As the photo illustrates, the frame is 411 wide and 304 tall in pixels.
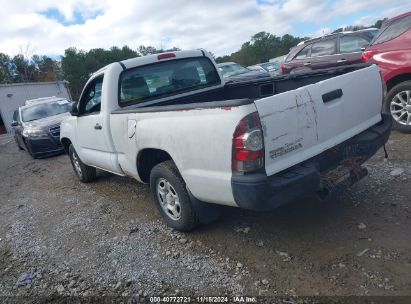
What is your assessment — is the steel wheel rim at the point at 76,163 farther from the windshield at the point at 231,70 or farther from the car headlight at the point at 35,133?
the windshield at the point at 231,70

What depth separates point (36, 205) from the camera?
18.7 feet

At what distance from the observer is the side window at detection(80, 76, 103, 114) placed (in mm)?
4609

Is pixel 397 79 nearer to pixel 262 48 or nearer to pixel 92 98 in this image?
pixel 92 98

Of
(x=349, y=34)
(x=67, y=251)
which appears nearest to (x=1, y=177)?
(x=67, y=251)

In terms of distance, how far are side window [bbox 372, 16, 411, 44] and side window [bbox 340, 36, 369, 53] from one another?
3.32m

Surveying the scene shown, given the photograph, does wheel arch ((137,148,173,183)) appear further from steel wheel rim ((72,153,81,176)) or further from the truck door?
steel wheel rim ((72,153,81,176))

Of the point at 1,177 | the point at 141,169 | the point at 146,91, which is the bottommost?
the point at 1,177

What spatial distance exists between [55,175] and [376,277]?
22.4 ft

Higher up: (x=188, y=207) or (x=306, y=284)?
(x=188, y=207)

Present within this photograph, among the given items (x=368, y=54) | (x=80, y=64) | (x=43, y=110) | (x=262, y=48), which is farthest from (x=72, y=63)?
(x=368, y=54)

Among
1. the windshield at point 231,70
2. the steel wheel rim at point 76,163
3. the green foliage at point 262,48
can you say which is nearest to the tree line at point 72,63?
the green foliage at point 262,48

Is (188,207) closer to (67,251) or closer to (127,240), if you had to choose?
(127,240)

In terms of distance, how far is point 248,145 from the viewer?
2535 millimetres

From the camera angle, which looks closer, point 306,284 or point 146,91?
point 306,284
